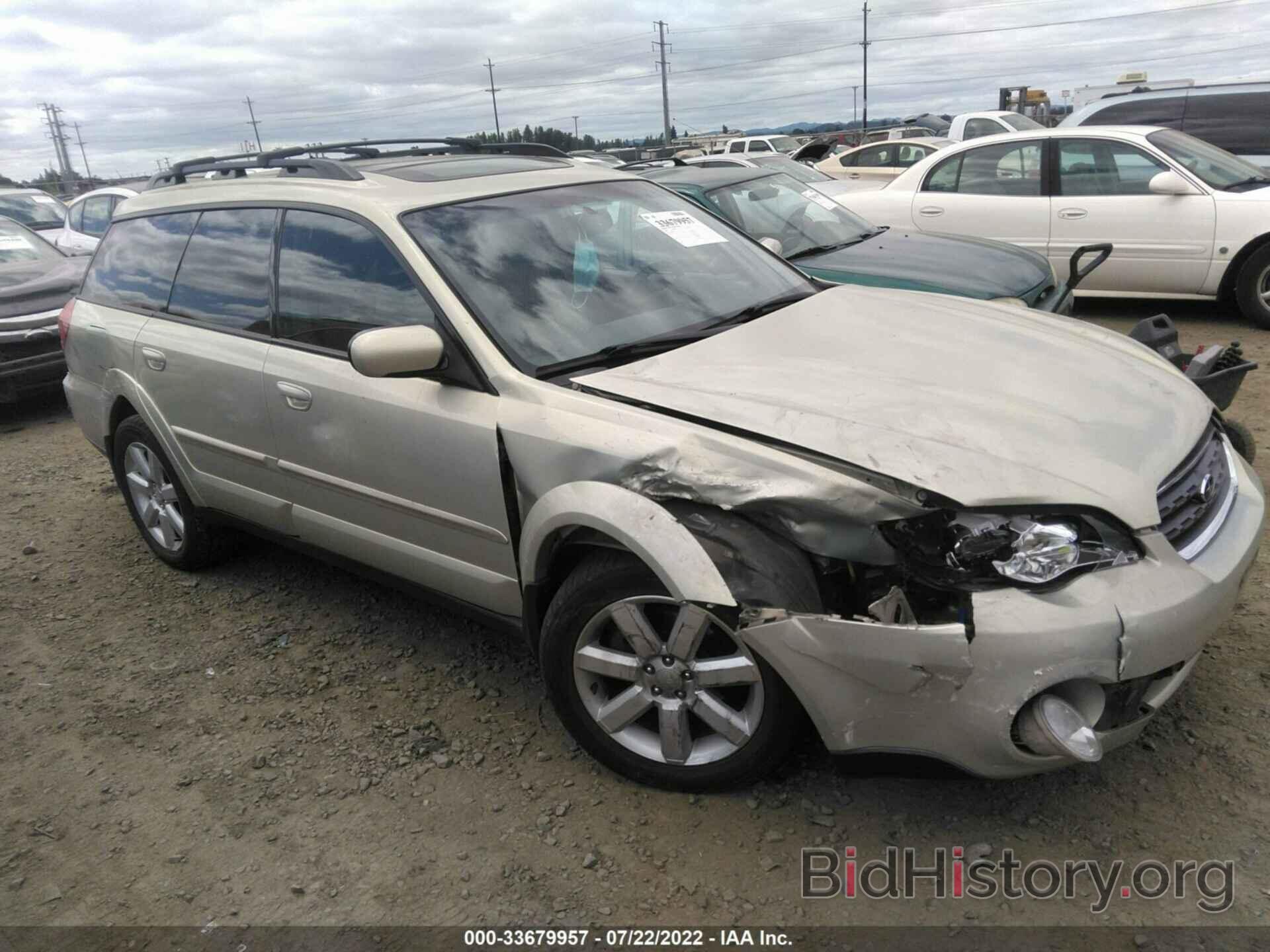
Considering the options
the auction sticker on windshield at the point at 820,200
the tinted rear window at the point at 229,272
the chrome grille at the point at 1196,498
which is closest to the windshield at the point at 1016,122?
the auction sticker on windshield at the point at 820,200

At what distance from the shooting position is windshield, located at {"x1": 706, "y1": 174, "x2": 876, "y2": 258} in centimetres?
624

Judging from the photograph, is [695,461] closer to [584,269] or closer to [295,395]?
[584,269]

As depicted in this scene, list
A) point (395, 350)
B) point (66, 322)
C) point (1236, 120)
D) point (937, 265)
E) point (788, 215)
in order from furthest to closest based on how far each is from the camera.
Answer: point (1236, 120) < point (788, 215) < point (937, 265) < point (66, 322) < point (395, 350)

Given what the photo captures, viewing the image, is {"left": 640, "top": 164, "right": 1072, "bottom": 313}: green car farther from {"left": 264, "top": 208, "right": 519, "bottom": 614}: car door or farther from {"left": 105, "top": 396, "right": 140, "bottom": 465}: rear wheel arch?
{"left": 105, "top": 396, "right": 140, "bottom": 465}: rear wheel arch

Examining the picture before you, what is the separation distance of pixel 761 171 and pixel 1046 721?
5.72 metres

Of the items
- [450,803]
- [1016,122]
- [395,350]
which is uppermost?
[1016,122]

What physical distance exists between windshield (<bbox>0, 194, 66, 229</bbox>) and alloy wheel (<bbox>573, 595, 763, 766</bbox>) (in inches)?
543

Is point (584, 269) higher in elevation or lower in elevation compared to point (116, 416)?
higher

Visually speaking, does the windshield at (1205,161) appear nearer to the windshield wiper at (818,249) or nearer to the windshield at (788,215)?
the windshield at (788,215)

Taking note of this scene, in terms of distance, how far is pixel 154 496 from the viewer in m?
4.32

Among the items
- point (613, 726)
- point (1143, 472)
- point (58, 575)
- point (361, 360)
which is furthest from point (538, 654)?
point (58, 575)

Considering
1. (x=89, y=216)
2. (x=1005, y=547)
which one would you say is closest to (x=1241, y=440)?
→ (x=1005, y=547)

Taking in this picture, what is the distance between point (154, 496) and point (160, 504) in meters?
0.06

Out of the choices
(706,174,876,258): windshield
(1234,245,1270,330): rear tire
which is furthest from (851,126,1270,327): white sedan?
(706,174,876,258): windshield
